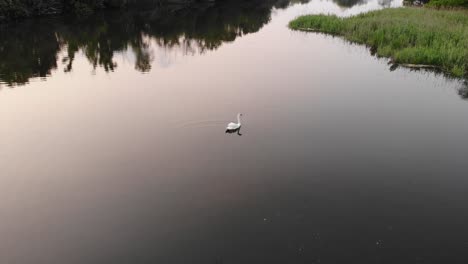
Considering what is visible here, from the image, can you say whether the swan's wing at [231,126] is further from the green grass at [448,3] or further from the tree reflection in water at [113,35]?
the green grass at [448,3]

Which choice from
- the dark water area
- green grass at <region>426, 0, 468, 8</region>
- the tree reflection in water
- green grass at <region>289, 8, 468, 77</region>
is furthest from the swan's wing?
green grass at <region>426, 0, 468, 8</region>

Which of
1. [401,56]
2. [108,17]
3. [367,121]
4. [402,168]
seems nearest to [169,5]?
[108,17]

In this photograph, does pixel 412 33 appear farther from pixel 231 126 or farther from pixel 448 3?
pixel 231 126

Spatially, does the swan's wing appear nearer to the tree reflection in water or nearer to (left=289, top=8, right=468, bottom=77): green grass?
the tree reflection in water

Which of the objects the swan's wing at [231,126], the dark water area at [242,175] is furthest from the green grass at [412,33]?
the swan's wing at [231,126]

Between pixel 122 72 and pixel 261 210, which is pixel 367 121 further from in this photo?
pixel 122 72

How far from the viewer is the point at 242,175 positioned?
37.2 ft

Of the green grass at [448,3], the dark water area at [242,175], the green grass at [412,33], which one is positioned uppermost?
the green grass at [448,3]

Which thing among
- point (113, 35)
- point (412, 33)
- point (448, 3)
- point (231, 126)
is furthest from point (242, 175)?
point (448, 3)

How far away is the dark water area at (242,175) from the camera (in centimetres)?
869

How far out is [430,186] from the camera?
1073 centimetres

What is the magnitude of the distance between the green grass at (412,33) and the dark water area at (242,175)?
1.61 m

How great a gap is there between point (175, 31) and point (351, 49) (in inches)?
653

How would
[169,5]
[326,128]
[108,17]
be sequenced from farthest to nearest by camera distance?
[169,5] < [108,17] < [326,128]
